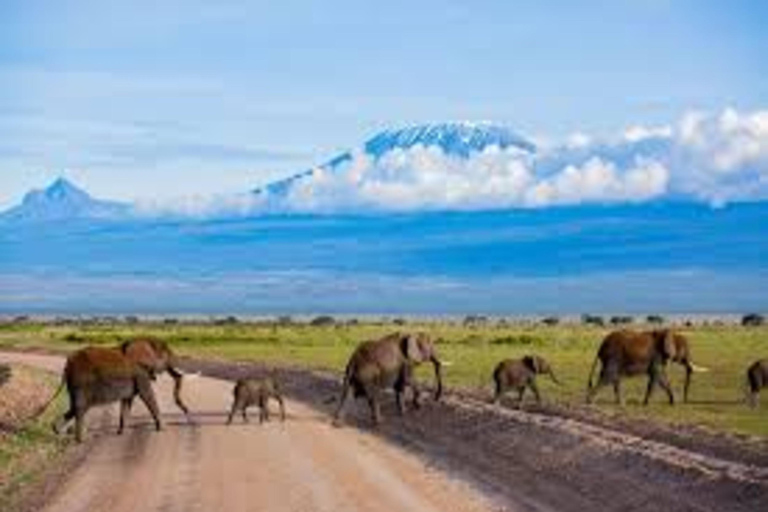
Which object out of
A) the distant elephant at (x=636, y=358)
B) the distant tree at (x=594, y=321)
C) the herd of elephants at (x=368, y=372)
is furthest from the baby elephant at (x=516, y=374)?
the distant tree at (x=594, y=321)

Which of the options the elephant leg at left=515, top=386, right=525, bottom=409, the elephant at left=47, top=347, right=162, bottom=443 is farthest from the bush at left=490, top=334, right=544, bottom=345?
the elephant at left=47, top=347, right=162, bottom=443

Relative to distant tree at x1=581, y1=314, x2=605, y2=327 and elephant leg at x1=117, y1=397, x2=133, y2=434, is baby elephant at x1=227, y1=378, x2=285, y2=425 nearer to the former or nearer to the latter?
elephant leg at x1=117, y1=397, x2=133, y2=434

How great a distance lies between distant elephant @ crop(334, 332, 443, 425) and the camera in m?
38.0

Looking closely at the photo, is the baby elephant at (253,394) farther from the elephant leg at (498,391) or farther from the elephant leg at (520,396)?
the elephant leg at (520,396)

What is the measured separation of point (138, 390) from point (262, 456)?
22.9 feet

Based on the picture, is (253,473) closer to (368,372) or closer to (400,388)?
(368,372)

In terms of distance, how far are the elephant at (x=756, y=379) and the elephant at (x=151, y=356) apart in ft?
42.8

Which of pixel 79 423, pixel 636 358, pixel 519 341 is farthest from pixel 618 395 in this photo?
pixel 519 341

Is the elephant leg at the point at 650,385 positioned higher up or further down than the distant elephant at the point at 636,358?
further down

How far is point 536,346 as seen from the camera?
255 feet

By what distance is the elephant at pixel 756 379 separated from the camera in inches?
1577

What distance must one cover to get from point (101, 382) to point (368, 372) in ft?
19.8

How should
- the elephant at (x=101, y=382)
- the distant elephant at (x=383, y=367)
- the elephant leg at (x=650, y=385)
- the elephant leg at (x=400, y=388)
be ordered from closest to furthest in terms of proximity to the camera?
the elephant at (x=101, y=382), the distant elephant at (x=383, y=367), the elephant leg at (x=400, y=388), the elephant leg at (x=650, y=385)

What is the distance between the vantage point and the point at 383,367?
38344 millimetres
